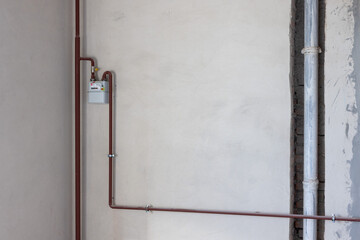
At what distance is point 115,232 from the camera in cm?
218

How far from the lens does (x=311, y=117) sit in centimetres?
192

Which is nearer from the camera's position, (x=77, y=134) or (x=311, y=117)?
(x=311, y=117)

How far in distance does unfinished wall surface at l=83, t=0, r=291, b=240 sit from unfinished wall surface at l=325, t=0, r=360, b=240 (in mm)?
239

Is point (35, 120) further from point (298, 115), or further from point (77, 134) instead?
point (298, 115)

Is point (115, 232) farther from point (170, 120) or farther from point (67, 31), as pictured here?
point (67, 31)

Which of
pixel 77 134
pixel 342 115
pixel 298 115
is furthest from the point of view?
pixel 77 134

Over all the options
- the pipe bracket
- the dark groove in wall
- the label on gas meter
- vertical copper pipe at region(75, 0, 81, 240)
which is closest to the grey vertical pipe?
the pipe bracket

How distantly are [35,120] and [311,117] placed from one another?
1658 millimetres

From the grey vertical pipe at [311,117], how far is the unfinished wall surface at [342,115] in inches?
2.6

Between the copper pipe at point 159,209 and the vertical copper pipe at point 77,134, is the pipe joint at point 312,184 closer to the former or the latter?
the copper pipe at point 159,209

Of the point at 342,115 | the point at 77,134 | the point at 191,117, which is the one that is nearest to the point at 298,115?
the point at 342,115

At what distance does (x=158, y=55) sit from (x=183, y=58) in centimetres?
17

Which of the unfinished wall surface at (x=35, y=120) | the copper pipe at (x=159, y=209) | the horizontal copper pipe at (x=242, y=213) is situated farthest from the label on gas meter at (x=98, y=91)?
the horizontal copper pipe at (x=242, y=213)

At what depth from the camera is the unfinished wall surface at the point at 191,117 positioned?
1.99m
